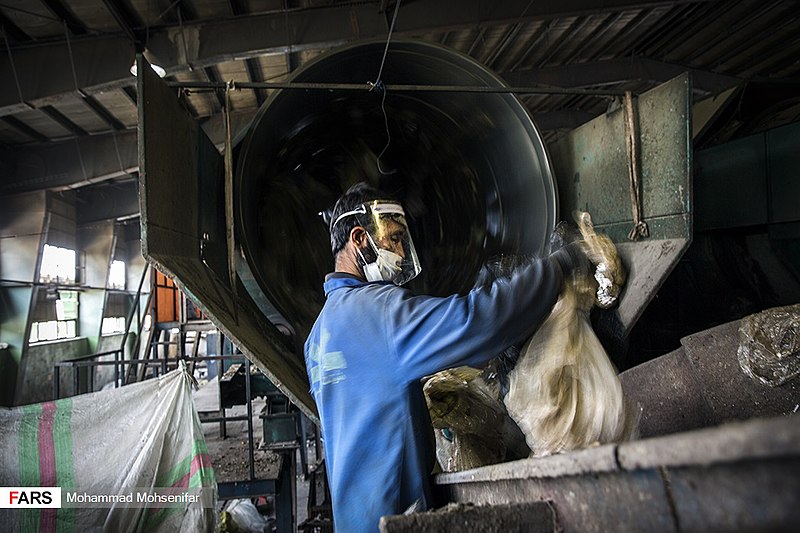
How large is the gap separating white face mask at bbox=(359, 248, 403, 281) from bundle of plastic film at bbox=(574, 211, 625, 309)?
55 centimetres

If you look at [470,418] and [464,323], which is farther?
[470,418]

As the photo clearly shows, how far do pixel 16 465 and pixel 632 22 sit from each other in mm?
5774

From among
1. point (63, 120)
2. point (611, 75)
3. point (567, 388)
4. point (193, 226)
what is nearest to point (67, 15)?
point (63, 120)

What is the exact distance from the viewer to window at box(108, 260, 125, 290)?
32.1ft

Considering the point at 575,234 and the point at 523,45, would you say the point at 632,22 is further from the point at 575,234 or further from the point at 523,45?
the point at 575,234

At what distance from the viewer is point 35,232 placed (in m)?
6.66

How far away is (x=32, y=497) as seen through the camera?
226cm

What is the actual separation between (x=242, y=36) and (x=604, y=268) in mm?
3428

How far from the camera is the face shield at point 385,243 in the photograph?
1368mm

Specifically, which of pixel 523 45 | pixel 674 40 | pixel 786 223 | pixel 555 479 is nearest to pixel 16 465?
pixel 555 479

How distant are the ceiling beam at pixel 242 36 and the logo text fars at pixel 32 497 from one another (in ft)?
9.67

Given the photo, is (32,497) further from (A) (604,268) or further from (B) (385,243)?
(A) (604,268)

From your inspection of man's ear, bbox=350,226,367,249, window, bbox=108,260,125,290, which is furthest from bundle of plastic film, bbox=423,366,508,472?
window, bbox=108,260,125,290

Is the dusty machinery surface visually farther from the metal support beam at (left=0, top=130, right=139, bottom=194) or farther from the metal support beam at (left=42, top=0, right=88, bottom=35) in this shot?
the metal support beam at (left=0, top=130, right=139, bottom=194)
